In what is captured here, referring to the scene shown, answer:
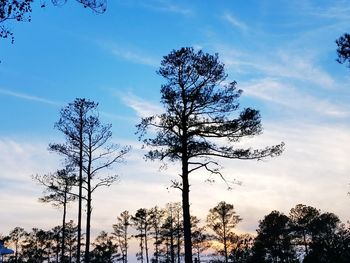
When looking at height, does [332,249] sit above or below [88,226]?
below

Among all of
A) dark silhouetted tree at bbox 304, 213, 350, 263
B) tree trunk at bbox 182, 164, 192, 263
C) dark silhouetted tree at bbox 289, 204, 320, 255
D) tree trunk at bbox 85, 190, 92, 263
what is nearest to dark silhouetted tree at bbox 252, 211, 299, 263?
dark silhouetted tree at bbox 289, 204, 320, 255

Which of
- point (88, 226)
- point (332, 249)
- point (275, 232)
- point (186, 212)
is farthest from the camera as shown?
point (275, 232)

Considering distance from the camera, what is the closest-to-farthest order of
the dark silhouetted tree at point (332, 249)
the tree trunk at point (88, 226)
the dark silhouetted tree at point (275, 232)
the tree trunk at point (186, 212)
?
the dark silhouetted tree at point (332, 249), the tree trunk at point (186, 212), the tree trunk at point (88, 226), the dark silhouetted tree at point (275, 232)

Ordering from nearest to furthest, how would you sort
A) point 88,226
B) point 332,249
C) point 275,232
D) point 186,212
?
point 332,249 → point 186,212 → point 88,226 → point 275,232

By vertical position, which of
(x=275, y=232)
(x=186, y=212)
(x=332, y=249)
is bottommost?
(x=332, y=249)

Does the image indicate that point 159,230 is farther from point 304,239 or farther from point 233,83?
point 233,83

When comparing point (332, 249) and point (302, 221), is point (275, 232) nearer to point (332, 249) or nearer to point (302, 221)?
point (302, 221)

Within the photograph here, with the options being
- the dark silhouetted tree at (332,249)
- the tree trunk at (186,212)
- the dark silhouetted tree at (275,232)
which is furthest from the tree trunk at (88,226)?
the dark silhouetted tree at (275,232)

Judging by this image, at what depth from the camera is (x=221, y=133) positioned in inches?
846

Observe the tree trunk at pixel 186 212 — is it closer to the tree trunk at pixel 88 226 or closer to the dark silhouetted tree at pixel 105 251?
the tree trunk at pixel 88 226

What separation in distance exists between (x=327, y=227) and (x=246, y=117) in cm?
5162

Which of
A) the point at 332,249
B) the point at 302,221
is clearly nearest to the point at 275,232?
the point at 302,221

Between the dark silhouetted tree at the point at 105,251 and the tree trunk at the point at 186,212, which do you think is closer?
the tree trunk at the point at 186,212

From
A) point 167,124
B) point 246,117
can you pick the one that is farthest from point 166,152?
point 246,117
